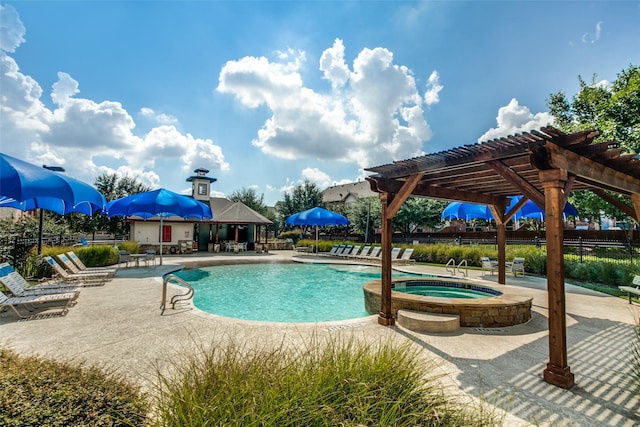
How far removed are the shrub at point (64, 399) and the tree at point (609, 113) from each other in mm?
14831

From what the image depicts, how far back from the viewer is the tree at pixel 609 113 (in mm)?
13586

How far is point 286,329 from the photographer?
5777 millimetres

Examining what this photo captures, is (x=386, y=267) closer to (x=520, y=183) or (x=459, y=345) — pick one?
(x=459, y=345)

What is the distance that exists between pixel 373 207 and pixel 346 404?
2757 cm

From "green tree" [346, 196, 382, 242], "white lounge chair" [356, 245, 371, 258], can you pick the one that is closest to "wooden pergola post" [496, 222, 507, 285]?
"white lounge chair" [356, 245, 371, 258]

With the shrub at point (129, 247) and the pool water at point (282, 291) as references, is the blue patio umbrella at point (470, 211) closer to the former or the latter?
the pool water at point (282, 291)

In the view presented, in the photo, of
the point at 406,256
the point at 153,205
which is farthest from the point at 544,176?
the point at 153,205

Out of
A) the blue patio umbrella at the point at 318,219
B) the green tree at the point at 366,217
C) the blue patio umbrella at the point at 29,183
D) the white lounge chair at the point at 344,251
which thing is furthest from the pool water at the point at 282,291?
the green tree at the point at 366,217

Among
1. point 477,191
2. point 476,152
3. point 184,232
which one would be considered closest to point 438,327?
point 476,152

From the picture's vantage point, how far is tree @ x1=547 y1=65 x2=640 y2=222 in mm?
13586

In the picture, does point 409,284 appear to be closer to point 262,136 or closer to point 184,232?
point 262,136

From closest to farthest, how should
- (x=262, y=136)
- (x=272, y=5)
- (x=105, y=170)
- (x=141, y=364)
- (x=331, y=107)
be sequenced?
(x=141, y=364) → (x=272, y=5) → (x=331, y=107) → (x=262, y=136) → (x=105, y=170)

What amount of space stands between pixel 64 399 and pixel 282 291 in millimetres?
9272

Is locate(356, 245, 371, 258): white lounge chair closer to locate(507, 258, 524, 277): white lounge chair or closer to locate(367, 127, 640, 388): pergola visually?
locate(507, 258, 524, 277): white lounge chair
